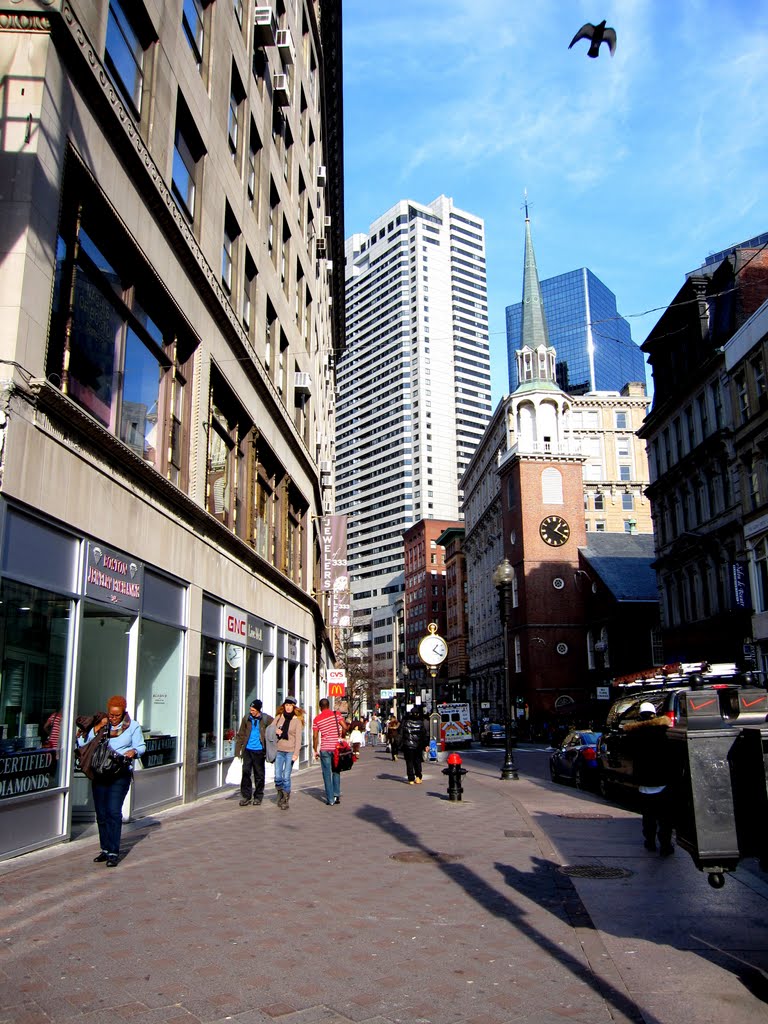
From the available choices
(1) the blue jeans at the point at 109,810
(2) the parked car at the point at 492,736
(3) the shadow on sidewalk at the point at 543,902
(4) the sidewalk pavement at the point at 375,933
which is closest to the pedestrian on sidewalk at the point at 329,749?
(4) the sidewalk pavement at the point at 375,933

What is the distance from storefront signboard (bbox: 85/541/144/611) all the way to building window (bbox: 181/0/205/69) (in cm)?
1043

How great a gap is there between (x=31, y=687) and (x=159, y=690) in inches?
187

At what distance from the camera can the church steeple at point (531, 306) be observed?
87750mm

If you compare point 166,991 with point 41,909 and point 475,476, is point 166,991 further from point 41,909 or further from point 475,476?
point 475,476

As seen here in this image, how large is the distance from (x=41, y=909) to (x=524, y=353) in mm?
→ 83426

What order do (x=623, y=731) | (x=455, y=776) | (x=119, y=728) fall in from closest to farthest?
(x=119, y=728) < (x=455, y=776) < (x=623, y=731)

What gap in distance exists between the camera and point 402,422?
602 ft

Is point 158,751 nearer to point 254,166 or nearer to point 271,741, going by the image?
point 271,741

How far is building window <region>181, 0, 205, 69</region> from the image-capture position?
16.3m

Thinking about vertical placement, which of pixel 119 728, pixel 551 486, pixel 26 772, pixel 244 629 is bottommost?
pixel 26 772

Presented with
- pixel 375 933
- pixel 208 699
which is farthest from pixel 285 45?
pixel 375 933

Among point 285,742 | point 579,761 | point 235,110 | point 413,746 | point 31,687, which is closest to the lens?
point 31,687

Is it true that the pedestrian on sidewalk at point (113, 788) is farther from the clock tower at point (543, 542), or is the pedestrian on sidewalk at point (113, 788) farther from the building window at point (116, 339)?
the clock tower at point (543, 542)

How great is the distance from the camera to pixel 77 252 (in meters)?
11.3
